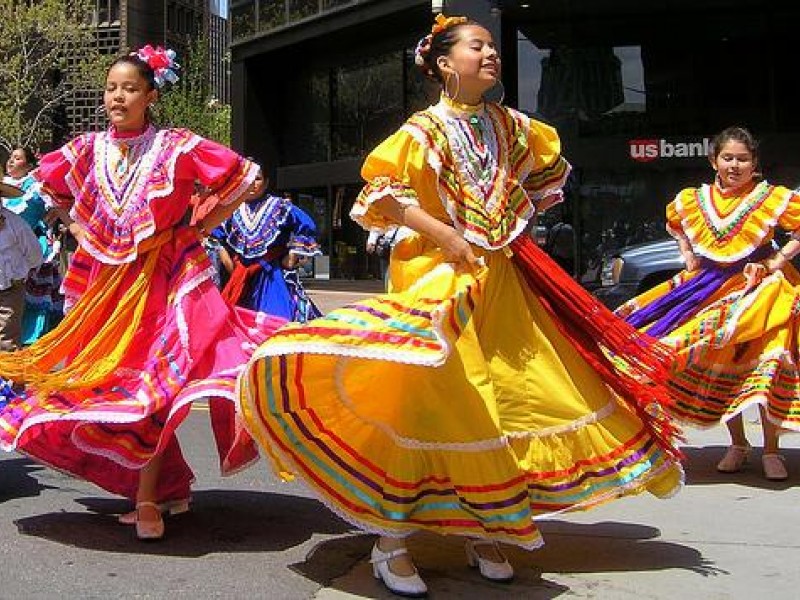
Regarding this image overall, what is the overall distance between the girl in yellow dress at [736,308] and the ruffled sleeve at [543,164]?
162 centimetres

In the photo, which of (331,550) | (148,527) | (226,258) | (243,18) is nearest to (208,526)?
(148,527)

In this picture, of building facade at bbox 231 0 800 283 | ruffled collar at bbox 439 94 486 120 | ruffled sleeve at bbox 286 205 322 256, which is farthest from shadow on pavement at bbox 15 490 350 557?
building facade at bbox 231 0 800 283

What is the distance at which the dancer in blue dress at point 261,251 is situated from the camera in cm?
812

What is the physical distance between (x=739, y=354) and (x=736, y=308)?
0.33m

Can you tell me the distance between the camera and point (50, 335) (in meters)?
4.73

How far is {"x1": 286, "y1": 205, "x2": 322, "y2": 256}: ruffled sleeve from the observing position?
8.24 metres

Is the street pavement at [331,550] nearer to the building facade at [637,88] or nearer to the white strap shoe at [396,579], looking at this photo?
the white strap shoe at [396,579]

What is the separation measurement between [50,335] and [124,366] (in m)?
0.43

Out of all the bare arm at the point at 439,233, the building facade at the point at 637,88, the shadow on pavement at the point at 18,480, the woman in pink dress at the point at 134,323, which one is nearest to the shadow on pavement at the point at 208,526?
the woman in pink dress at the point at 134,323

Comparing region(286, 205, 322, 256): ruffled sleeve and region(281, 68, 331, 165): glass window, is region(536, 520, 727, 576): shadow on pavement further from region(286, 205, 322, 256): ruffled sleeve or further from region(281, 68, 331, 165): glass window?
region(281, 68, 331, 165): glass window

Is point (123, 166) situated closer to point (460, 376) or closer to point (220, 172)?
point (220, 172)

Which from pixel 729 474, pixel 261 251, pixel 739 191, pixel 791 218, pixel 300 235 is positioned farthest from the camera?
pixel 300 235

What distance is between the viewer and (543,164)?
448 cm

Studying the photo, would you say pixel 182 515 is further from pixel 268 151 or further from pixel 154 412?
pixel 268 151
